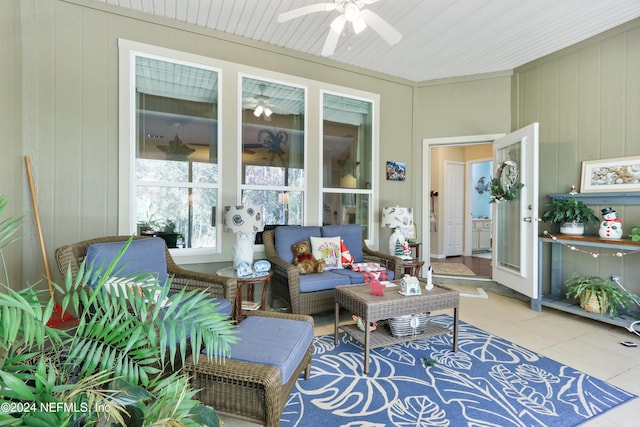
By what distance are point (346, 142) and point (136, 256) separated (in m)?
3.00

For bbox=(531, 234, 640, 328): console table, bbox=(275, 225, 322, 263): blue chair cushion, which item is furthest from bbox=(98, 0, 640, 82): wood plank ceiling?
bbox=(531, 234, 640, 328): console table

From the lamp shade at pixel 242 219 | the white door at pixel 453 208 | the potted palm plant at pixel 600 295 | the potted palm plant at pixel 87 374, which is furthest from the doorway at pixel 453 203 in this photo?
the potted palm plant at pixel 87 374

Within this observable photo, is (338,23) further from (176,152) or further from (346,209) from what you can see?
(346,209)

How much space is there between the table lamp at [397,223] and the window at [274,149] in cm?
112

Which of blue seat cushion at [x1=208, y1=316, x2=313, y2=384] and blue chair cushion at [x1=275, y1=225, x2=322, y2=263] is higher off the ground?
blue chair cushion at [x1=275, y1=225, x2=322, y2=263]

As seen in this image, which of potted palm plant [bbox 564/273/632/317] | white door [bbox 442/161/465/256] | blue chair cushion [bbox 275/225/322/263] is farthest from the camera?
white door [bbox 442/161/465/256]

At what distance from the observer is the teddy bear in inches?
128

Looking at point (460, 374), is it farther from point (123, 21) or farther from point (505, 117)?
point (123, 21)

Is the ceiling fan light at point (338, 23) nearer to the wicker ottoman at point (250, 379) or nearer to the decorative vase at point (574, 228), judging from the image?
the wicker ottoman at point (250, 379)

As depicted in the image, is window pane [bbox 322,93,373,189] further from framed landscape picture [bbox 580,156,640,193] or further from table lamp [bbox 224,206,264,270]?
framed landscape picture [bbox 580,156,640,193]

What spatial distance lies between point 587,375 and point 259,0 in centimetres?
408

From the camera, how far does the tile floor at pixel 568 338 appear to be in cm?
195

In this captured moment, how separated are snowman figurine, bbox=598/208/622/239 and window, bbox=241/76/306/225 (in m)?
3.27

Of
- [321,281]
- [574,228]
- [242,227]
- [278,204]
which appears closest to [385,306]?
[321,281]
